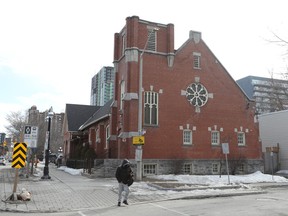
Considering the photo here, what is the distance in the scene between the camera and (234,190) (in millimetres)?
17750

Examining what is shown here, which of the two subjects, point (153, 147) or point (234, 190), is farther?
point (153, 147)

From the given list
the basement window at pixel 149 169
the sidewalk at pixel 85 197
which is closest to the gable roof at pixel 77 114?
the basement window at pixel 149 169

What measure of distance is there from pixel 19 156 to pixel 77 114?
128 feet

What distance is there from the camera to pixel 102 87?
95.4 metres

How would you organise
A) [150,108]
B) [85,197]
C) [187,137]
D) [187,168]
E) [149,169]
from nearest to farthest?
[85,197] → [149,169] → [150,108] → [187,168] → [187,137]

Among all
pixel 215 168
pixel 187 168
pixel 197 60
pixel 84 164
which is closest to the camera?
pixel 187 168

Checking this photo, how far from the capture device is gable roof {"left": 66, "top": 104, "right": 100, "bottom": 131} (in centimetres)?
4999

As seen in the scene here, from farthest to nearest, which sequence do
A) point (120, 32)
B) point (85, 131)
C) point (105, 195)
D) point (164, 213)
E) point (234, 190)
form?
point (85, 131) < point (120, 32) < point (234, 190) < point (105, 195) < point (164, 213)

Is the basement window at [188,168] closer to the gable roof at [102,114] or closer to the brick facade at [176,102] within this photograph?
the brick facade at [176,102]

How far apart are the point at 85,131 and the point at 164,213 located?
35367 millimetres

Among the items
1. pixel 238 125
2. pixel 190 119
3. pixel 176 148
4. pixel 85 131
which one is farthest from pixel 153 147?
pixel 85 131

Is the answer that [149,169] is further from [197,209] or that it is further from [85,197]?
[197,209]

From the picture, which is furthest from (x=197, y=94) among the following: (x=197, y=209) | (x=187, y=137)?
(x=197, y=209)

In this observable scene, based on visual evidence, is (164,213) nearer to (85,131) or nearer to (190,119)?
(190,119)
